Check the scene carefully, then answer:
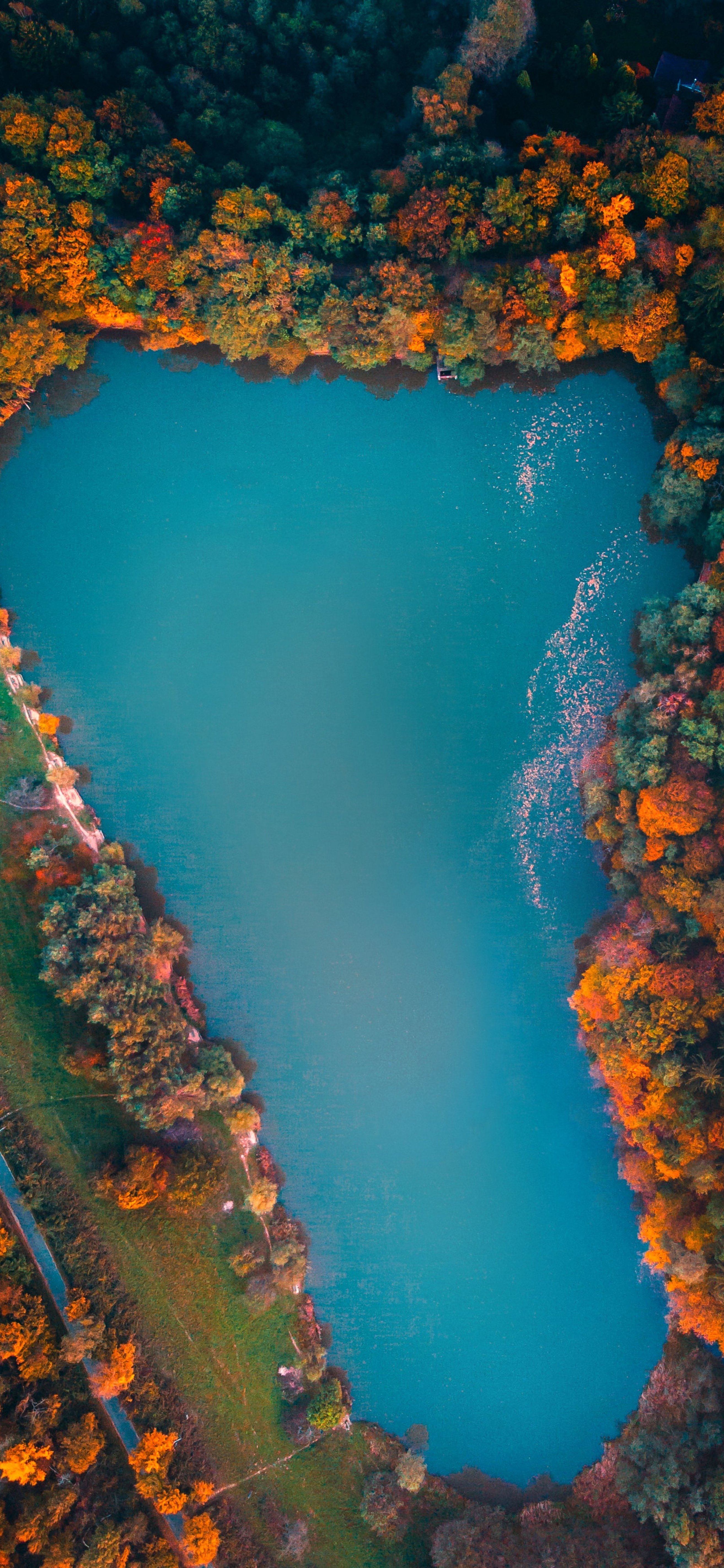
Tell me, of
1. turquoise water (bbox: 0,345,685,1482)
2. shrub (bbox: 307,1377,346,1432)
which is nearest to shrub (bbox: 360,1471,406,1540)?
shrub (bbox: 307,1377,346,1432)

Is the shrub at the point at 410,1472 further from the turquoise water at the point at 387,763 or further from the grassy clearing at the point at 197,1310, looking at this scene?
the turquoise water at the point at 387,763

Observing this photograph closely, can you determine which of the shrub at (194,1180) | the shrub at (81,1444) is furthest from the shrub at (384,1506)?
the shrub at (194,1180)

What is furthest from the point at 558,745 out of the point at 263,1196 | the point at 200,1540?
the point at 200,1540

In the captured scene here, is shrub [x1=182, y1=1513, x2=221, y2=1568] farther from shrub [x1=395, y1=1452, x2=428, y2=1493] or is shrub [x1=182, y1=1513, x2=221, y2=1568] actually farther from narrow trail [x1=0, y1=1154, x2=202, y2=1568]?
shrub [x1=395, y1=1452, x2=428, y2=1493]

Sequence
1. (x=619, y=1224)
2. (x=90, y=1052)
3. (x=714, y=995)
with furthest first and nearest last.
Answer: (x=619, y=1224) → (x=90, y=1052) → (x=714, y=995)

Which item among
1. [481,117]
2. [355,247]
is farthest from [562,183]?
[355,247]

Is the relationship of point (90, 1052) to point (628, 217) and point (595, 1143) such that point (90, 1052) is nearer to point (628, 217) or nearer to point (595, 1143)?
point (595, 1143)
